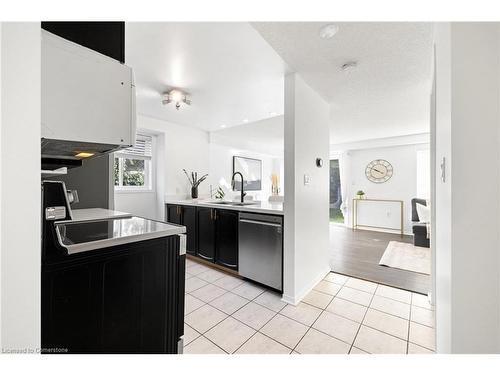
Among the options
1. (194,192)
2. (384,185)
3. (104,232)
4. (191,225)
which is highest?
(384,185)

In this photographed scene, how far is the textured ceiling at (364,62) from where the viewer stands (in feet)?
4.81

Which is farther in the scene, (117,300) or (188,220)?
(188,220)

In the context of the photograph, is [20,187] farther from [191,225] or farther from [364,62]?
[191,225]

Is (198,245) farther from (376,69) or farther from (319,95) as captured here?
(376,69)

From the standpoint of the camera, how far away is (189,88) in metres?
2.46

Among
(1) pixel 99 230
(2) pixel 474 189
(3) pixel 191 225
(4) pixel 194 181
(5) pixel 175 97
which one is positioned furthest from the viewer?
(4) pixel 194 181

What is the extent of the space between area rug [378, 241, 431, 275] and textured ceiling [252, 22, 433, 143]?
86.0 inches

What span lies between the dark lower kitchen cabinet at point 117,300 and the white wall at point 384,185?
5.51 m

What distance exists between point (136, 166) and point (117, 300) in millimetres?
3038

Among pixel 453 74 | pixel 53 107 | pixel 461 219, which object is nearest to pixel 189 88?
pixel 53 107

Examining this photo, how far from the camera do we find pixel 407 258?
3.25 m

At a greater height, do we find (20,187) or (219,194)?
(20,187)

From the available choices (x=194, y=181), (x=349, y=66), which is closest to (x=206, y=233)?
(x=194, y=181)

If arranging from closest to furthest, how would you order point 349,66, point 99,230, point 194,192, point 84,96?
point 84,96, point 99,230, point 349,66, point 194,192
